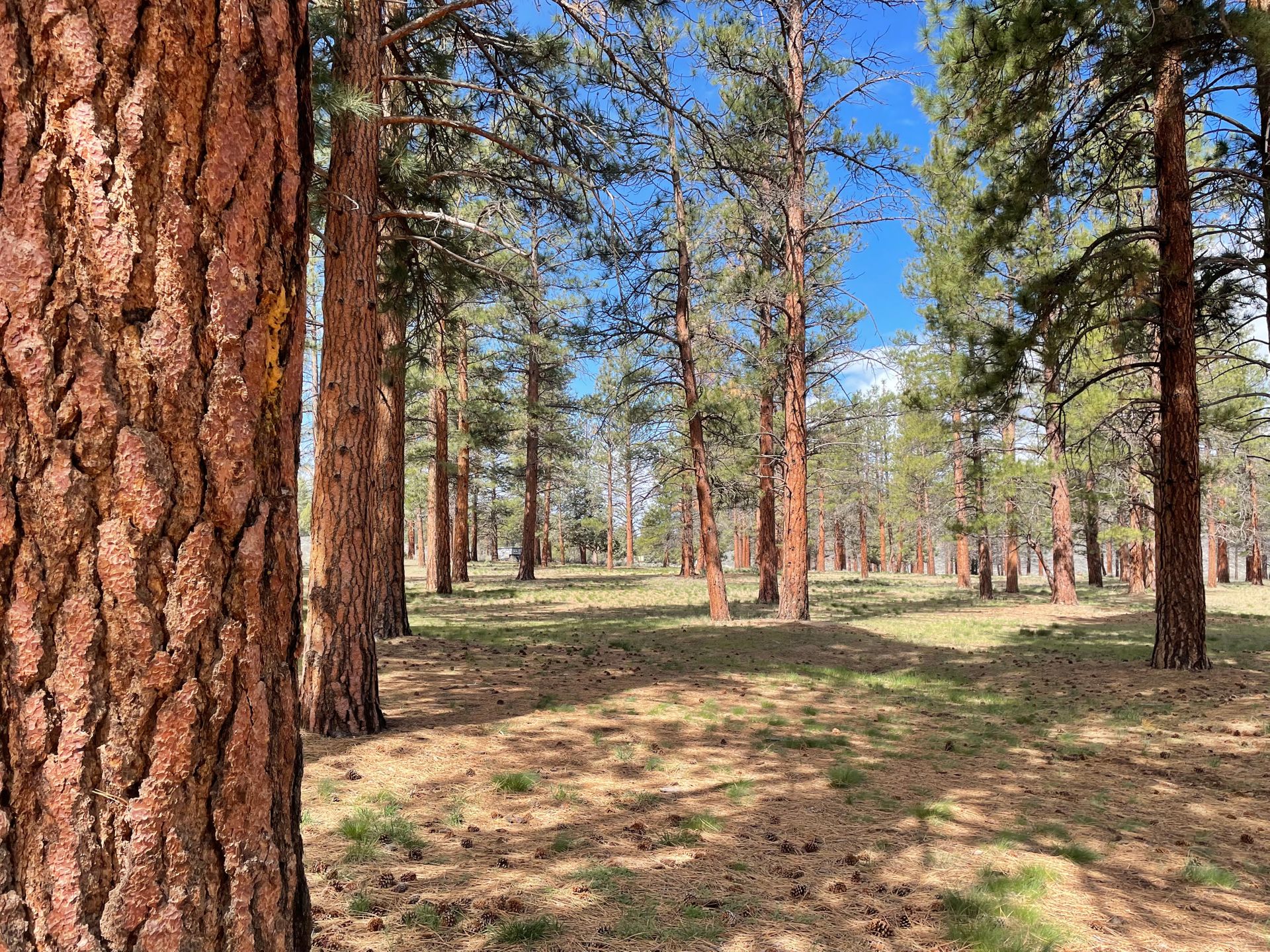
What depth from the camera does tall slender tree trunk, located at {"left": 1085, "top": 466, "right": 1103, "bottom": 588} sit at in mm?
17950

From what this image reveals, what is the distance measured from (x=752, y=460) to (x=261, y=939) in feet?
50.9

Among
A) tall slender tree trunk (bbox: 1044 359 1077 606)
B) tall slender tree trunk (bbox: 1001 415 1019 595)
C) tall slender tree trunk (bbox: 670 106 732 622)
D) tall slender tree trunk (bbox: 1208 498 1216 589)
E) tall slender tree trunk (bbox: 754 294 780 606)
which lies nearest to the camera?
tall slender tree trunk (bbox: 670 106 732 622)

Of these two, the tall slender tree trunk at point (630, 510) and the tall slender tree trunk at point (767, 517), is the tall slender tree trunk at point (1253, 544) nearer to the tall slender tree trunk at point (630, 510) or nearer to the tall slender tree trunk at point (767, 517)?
the tall slender tree trunk at point (767, 517)

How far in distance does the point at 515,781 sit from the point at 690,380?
8.64 metres

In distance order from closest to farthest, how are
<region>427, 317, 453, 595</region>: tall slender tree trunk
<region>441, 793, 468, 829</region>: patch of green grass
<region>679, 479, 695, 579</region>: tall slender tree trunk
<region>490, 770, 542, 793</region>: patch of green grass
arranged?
<region>441, 793, 468, 829</region>: patch of green grass
<region>490, 770, 542, 793</region>: patch of green grass
<region>427, 317, 453, 595</region>: tall slender tree trunk
<region>679, 479, 695, 579</region>: tall slender tree trunk

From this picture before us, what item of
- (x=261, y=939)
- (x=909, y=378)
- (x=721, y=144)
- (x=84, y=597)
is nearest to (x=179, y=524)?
(x=84, y=597)

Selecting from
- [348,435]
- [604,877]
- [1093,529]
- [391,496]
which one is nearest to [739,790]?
[604,877]

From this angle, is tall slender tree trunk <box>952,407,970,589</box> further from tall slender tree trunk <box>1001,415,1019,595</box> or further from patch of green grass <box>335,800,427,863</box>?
patch of green grass <box>335,800,427,863</box>

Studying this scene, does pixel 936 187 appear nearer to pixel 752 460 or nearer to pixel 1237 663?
pixel 752 460

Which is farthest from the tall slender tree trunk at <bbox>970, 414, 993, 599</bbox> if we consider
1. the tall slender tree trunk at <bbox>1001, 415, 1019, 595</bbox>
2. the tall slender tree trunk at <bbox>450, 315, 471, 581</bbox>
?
the tall slender tree trunk at <bbox>450, 315, 471, 581</bbox>

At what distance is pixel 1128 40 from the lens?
283 inches

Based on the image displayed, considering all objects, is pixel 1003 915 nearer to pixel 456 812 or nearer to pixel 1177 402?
pixel 456 812

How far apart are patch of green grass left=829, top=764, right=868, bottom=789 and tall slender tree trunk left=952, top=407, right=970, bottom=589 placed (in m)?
14.3

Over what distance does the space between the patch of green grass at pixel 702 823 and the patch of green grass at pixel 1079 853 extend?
5.21 ft
